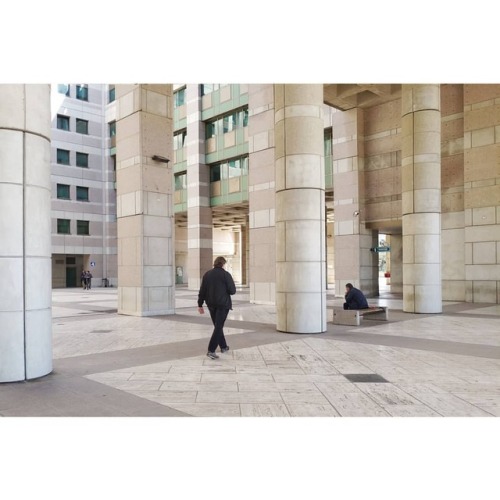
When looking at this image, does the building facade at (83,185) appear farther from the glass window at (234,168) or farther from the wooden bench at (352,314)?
the wooden bench at (352,314)

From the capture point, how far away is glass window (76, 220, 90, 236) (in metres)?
45.3

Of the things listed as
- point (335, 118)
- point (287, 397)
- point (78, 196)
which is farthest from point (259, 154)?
point (78, 196)

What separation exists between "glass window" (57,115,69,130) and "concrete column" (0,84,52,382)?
1571 inches

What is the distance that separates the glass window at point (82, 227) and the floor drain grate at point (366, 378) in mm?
41800

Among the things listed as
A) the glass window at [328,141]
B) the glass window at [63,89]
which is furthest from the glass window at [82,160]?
the glass window at [328,141]

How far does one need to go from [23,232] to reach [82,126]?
41.4 m

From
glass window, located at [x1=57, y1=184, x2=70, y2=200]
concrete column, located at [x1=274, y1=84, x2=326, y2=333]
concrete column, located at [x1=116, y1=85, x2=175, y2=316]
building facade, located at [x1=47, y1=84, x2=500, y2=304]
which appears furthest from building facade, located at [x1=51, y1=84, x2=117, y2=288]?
concrete column, located at [x1=274, y1=84, x2=326, y2=333]

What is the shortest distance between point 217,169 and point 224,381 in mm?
28089

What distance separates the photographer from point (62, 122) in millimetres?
44188

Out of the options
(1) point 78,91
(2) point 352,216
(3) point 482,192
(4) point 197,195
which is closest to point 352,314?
(3) point 482,192

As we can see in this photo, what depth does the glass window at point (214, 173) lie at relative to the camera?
34031 mm

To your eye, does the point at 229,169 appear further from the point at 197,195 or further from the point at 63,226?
the point at 63,226

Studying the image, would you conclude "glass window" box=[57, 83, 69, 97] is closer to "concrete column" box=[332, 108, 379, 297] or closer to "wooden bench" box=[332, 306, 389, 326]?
"concrete column" box=[332, 108, 379, 297]
